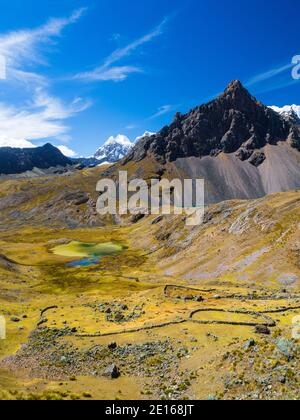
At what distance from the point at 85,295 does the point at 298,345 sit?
255 feet

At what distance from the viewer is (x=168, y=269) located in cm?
15550

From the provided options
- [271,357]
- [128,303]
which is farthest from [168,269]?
[271,357]

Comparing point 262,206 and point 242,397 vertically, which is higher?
point 262,206

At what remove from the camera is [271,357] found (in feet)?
148

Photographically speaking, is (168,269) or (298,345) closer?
(298,345)

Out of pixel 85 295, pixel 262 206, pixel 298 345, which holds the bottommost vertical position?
pixel 85 295

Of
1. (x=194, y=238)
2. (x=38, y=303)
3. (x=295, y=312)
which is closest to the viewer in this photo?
(x=295, y=312)

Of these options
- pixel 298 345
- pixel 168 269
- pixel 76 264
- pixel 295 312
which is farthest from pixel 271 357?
pixel 76 264

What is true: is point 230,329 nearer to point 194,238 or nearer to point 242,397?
point 242,397

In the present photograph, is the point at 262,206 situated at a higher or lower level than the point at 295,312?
higher

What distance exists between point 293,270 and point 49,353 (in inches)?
2944

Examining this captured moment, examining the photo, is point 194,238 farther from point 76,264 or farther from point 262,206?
point 76,264

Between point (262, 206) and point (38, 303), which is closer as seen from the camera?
point (38, 303)
